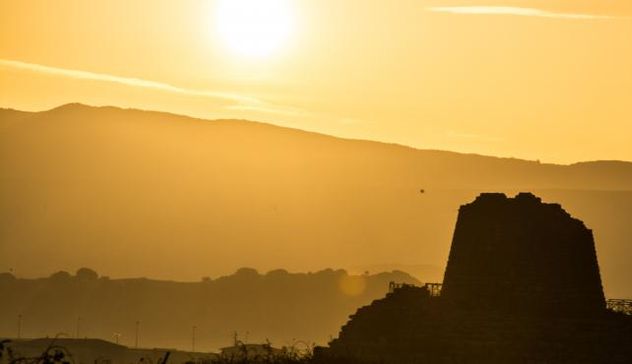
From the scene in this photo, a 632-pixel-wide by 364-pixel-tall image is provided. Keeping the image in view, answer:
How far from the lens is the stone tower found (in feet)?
263

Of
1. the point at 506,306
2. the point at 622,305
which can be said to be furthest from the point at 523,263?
the point at 622,305

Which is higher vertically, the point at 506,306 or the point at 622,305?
the point at 622,305

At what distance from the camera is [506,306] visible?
262 feet

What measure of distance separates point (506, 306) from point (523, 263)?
2.44 m

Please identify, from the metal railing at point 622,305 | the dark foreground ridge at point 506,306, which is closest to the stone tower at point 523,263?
the dark foreground ridge at point 506,306

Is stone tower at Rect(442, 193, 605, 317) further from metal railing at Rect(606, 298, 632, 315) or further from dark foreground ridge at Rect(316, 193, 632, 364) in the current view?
metal railing at Rect(606, 298, 632, 315)

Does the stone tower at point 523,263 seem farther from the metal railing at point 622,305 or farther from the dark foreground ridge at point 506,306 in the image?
the metal railing at point 622,305

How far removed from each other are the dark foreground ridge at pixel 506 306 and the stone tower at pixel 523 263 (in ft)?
0.16

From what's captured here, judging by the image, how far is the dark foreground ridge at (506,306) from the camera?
77.2m

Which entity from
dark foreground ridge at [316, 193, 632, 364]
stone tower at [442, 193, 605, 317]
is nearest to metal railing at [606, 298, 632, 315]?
stone tower at [442, 193, 605, 317]

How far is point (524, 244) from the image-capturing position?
81312 mm

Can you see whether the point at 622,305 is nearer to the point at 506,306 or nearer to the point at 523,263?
the point at 523,263

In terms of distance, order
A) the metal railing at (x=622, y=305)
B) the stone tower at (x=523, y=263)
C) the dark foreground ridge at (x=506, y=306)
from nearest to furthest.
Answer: the dark foreground ridge at (x=506, y=306) → the stone tower at (x=523, y=263) → the metal railing at (x=622, y=305)

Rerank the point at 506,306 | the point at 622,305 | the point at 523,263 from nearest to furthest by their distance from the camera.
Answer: the point at 506,306
the point at 523,263
the point at 622,305
